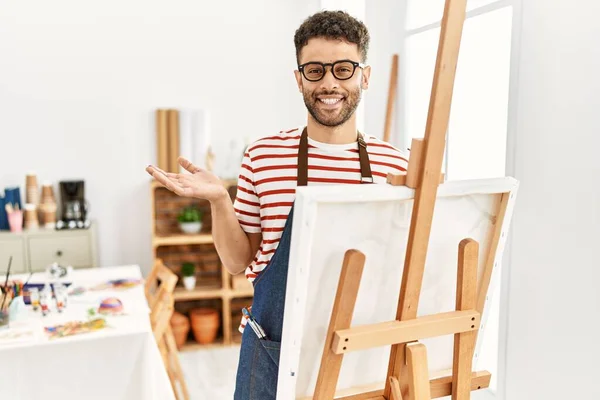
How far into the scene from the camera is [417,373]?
40.1 inches

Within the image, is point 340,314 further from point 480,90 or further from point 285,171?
point 480,90

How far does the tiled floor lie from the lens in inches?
122

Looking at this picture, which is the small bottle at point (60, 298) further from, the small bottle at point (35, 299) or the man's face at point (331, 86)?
the man's face at point (331, 86)

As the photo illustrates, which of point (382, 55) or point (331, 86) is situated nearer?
point (331, 86)

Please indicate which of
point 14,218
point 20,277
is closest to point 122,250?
point 14,218

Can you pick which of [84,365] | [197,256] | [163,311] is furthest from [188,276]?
[84,365]

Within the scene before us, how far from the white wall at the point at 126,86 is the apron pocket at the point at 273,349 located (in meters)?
2.81

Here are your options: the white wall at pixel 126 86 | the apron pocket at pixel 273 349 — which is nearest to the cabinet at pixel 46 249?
the white wall at pixel 126 86

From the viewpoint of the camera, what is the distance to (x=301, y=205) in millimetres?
892

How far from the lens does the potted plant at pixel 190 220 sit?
12.1 feet

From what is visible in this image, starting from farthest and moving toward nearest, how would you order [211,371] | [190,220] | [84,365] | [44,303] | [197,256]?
[197,256]
[190,220]
[211,371]
[44,303]
[84,365]

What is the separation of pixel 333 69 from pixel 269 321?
0.59 meters

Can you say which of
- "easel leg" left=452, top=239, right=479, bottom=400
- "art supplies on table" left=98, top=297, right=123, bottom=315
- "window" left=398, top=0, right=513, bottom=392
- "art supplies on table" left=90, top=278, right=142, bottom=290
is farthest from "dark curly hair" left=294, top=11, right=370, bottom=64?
"art supplies on table" left=90, top=278, right=142, bottom=290

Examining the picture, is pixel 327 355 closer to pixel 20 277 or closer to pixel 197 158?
pixel 20 277
